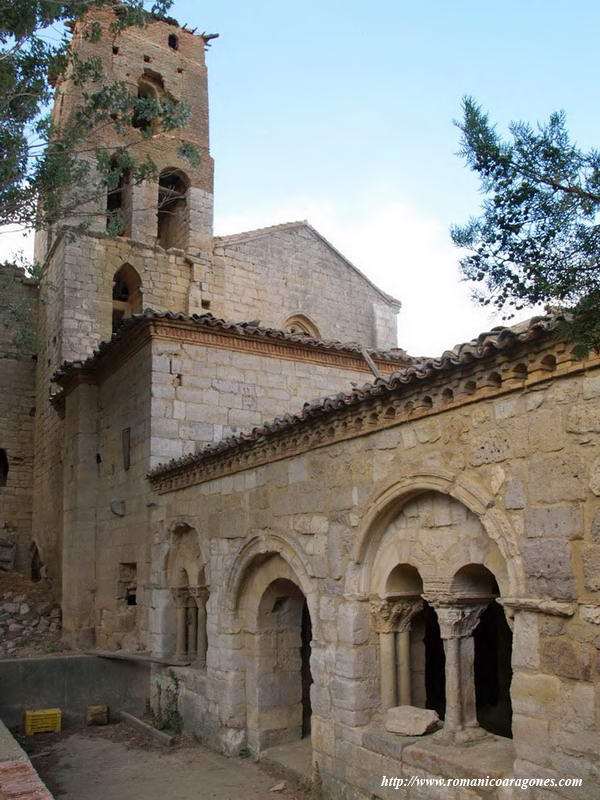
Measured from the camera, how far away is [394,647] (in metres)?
6.64

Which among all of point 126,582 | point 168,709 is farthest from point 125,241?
point 168,709

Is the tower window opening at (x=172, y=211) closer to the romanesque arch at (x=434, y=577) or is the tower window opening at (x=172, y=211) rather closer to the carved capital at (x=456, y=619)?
the romanesque arch at (x=434, y=577)

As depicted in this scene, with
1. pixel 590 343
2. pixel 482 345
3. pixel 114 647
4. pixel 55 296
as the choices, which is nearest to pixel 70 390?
pixel 55 296

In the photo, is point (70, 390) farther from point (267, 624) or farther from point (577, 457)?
point (577, 457)

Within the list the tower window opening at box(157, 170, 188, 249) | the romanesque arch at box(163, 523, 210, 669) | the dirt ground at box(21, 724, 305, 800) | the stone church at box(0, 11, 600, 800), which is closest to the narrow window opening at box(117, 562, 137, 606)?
the stone church at box(0, 11, 600, 800)

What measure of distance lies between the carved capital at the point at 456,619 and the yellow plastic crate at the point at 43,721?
6.68m

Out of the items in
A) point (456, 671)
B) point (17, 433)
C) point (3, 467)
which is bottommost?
point (456, 671)

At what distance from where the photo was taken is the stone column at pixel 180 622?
10266 mm

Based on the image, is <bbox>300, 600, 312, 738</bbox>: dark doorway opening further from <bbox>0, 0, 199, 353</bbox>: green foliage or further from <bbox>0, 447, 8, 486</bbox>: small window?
<bbox>0, 447, 8, 486</bbox>: small window

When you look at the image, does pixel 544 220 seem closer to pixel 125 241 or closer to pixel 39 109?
pixel 39 109

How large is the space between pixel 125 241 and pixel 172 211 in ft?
9.38

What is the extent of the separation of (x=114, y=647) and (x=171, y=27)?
16.9 m

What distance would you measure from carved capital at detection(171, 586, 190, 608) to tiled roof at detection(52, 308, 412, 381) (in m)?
4.04

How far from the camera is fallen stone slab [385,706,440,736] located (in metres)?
6.06
